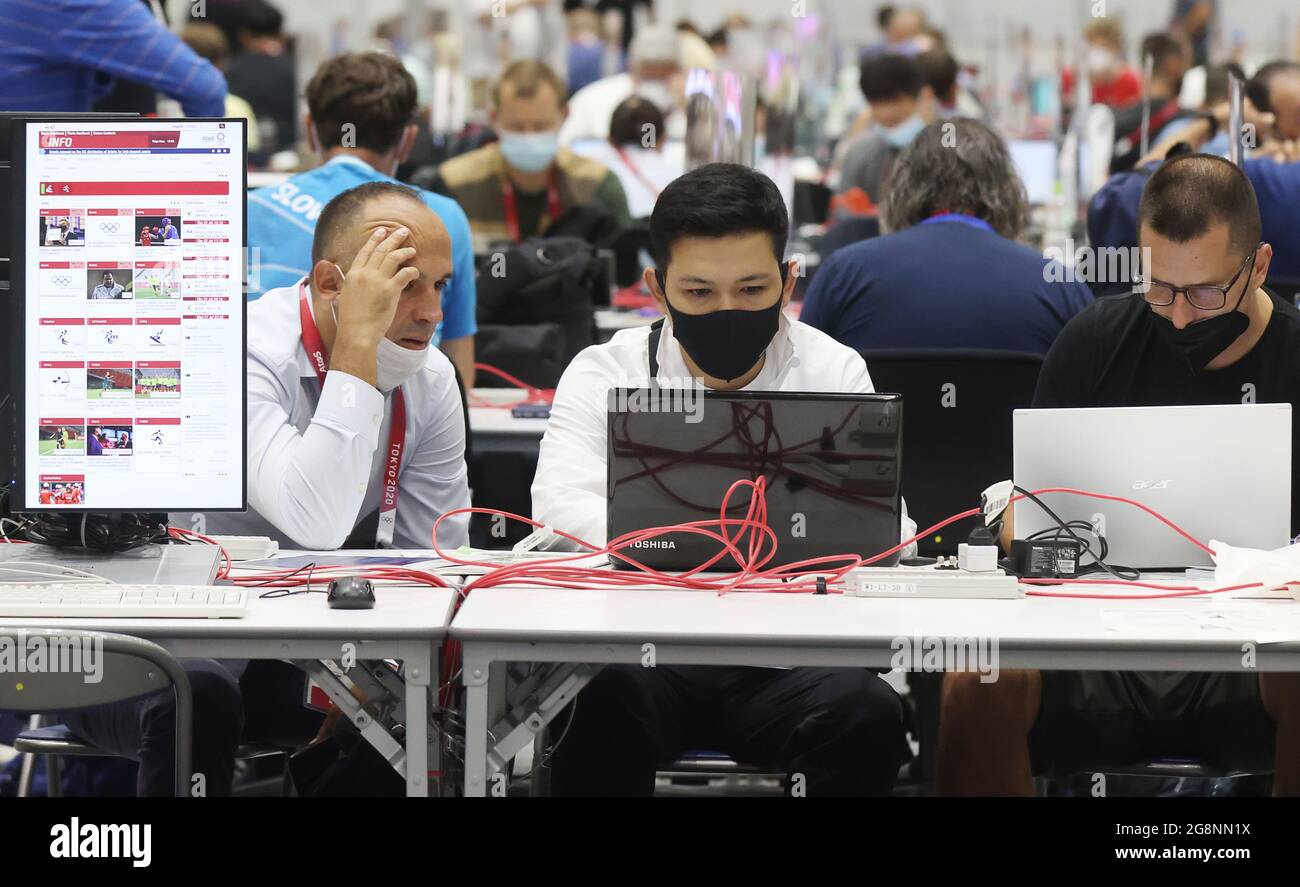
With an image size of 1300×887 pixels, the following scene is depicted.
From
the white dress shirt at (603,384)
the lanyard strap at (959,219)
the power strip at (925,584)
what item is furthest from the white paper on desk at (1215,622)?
the lanyard strap at (959,219)

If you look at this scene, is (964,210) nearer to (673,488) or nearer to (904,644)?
(673,488)

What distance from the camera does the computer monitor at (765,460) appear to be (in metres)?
2.15

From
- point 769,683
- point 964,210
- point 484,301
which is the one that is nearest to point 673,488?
point 769,683

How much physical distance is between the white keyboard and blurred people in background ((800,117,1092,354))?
1.72 metres

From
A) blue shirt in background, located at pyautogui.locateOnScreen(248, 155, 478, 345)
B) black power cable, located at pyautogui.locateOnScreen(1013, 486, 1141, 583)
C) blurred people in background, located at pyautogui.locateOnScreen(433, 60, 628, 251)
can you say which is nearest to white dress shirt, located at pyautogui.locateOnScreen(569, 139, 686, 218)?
blurred people in background, located at pyautogui.locateOnScreen(433, 60, 628, 251)

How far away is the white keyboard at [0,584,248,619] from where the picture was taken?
1888 mm

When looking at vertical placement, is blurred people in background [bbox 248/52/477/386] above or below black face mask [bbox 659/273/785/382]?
above

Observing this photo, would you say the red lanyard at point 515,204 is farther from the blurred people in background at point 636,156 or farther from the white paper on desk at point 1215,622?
the white paper on desk at point 1215,622

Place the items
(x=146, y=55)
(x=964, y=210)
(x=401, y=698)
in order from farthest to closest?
(x=146, y=55)
(x=964, y=210)
(x=401, y=698)

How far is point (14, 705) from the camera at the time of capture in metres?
1.81

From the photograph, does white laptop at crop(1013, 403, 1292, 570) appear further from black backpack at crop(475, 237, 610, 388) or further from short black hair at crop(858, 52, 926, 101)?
short black hair at crop(858, 52, 926, 101)

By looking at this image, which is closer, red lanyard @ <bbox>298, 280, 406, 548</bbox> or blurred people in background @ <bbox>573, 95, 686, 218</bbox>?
red lanyard @ <bbox>298, 280, 406, 548</bbox>
